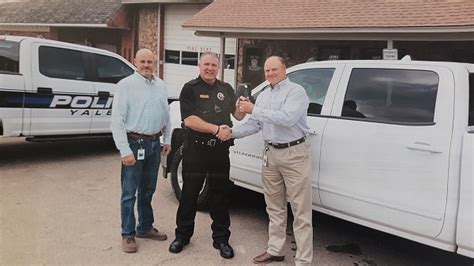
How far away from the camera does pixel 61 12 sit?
743 inches

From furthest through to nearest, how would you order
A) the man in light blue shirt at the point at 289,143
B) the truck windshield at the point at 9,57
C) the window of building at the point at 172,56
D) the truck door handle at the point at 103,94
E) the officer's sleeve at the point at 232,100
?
1. the window of building at the point at 172,56
2. the truck door handle at the point at 103,94
3. the truck windshield at the point at 9,57
4. the officer's sleeve at the point at 232,100
5. the man in light blue shirt at the point at 289,143

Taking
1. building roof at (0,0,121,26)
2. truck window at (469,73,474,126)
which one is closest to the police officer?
truck window at (469,73,474,126)

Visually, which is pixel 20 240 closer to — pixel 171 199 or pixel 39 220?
pixel 39 220

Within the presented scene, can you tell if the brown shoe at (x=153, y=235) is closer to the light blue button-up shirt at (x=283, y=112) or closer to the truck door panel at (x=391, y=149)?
the light blue button-up shirt at (x=283, y=112)

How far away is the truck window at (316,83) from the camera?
4359 mm

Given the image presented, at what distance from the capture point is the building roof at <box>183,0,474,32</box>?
8.20m

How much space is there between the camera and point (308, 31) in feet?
32.2

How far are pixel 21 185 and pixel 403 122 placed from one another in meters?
4.92

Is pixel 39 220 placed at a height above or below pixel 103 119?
below

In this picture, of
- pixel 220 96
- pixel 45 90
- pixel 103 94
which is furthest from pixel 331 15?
pixel 220 96

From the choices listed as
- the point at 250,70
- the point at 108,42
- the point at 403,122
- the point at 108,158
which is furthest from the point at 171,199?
the point at 108,42

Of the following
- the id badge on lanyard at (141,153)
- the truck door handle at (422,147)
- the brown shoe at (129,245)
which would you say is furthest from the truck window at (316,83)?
the brown shoe at (129,245)

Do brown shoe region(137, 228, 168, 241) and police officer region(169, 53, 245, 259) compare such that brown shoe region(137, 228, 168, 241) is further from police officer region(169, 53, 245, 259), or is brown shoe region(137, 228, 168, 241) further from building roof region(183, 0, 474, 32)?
building roof region(183, 0, 474, 32)

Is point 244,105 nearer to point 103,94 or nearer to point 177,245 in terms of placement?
point 177,245
